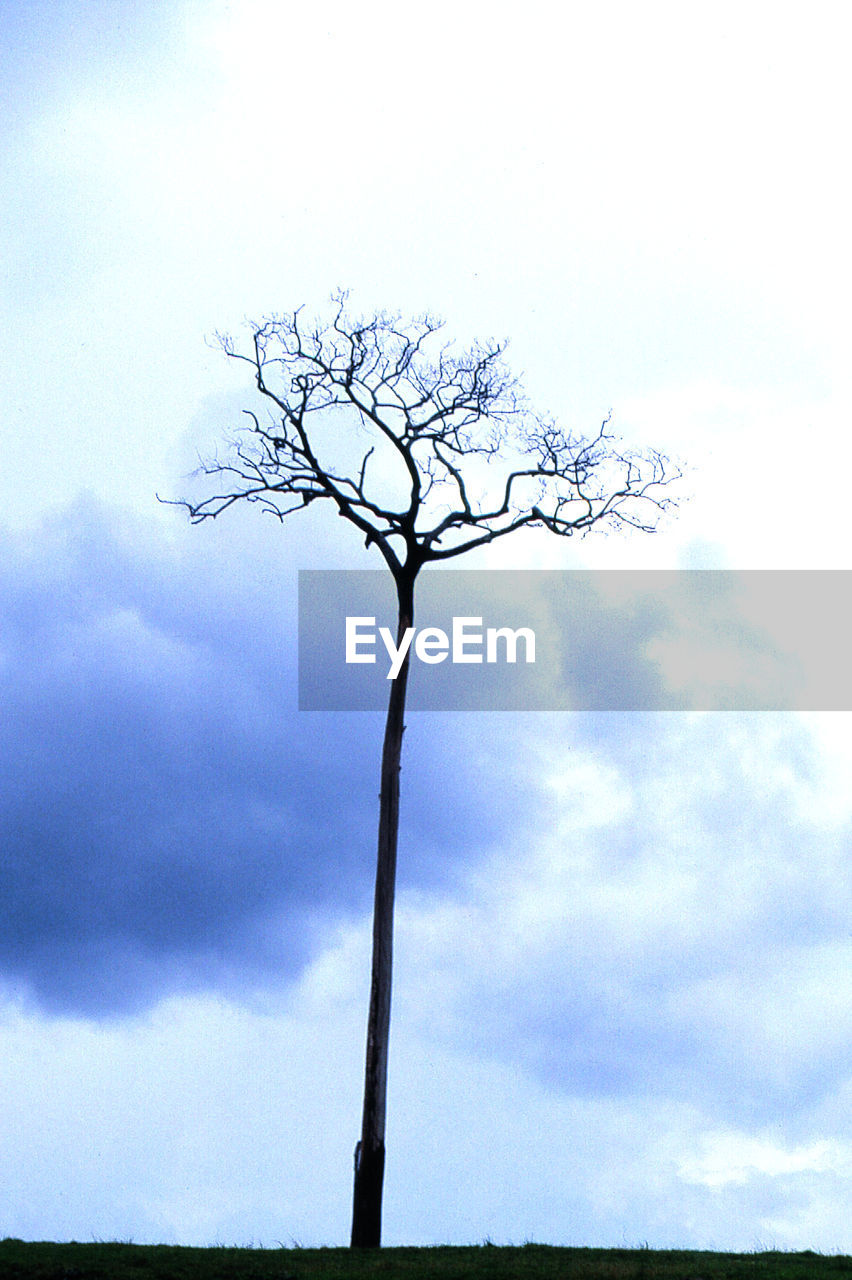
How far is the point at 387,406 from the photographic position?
87.8 ft

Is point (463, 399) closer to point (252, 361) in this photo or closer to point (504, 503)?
point (504, 503)

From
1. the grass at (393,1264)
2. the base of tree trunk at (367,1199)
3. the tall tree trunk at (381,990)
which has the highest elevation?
the tall tree trunk at (381,990)

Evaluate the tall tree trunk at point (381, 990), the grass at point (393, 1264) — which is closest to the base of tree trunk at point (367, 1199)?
the tall tree trunk at point (381, 990)

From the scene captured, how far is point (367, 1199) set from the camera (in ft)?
72.5

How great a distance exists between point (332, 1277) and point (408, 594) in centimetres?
1143

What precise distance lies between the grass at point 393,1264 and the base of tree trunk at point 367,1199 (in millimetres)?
917

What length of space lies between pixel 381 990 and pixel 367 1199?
3292mm

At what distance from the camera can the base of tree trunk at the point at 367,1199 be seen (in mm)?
21984

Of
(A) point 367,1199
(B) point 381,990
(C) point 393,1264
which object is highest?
(B) point 381,990

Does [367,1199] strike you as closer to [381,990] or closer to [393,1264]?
[393,1264]

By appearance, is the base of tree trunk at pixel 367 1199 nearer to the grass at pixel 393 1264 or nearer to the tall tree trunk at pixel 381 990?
the tall tree trunk at pixel 381 990

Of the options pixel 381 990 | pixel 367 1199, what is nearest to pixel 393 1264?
pixel 367 1199

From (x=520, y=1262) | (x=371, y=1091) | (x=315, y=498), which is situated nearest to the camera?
(x=520, y=1262)

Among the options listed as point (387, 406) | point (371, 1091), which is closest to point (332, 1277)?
point (371, 1091)
